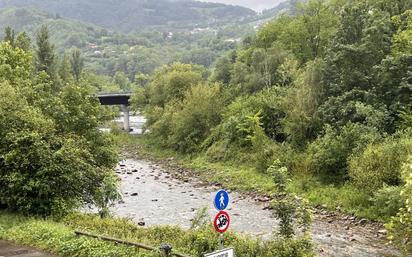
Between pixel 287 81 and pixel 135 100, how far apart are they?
3404 centimetres

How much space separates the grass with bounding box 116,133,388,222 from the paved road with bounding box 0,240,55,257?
19.6m

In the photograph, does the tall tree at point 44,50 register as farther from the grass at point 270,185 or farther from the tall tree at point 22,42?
the grass at point 270,185

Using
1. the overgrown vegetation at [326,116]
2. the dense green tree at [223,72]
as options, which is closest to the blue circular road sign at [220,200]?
the overgrown vegetation at [326,116]

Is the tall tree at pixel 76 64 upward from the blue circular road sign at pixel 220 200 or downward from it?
downward

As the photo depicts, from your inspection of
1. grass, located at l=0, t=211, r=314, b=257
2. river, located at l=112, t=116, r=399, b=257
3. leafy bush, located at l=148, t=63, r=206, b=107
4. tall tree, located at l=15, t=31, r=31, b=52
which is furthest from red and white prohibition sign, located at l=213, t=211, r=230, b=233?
tall tree, located at l=15, t=31, r=31, b=52

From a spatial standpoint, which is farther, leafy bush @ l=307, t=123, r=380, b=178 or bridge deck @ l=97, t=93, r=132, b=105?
bridge deck @ l=97, t=93, r=132, b=105

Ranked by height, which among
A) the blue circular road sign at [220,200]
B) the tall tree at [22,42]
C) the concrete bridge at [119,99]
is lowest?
the concrete bridge at [119,99]

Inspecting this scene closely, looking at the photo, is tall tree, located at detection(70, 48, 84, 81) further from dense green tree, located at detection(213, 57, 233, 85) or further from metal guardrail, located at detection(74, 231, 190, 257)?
metal guardrail, located at detection(74, 231, 190, 257)

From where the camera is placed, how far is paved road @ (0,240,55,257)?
16594 millimetres

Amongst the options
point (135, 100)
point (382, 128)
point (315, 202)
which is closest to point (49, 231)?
point (315, 202)

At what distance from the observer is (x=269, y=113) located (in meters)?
48.2

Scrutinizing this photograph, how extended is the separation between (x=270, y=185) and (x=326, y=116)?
24.0 feet

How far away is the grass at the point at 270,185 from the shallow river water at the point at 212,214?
4.40ft

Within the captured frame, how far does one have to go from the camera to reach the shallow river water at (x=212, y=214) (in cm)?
2450
